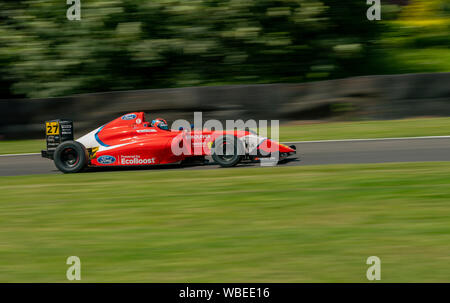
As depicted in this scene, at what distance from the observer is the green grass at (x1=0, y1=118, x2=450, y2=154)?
12.1m

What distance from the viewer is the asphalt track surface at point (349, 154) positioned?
32.6 ft

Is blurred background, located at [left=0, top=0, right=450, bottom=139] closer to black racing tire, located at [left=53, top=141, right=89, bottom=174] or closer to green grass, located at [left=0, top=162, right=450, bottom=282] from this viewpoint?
black racing tire, located at [left=53, top=141, right=89, bottom=174]

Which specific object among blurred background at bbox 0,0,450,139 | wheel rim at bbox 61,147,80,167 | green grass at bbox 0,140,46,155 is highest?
blurred background at bbox 0,0,450,139

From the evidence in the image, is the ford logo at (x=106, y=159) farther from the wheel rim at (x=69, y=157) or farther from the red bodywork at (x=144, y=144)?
the wheel rim at (x=69, y=157)

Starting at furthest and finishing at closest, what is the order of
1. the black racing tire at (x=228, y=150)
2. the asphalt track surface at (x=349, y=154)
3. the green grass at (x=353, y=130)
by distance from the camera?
the green grass at (x=353, y=130) < the asphalt track surface at (x=349, y=154) < the black racing tire at (x=228, y=150)

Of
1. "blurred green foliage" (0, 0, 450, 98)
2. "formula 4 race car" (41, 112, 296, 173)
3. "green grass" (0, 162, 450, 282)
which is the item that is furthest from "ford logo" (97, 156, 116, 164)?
"blurred green foliage" (0, 0, 450, 98)

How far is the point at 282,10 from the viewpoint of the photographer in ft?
52.5

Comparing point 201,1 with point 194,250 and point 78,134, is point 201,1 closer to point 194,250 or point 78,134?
point 78,134

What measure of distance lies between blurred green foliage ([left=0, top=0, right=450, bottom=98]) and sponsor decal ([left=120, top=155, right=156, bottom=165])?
6819mm

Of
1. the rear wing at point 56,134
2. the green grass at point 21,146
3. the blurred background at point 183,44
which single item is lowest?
the rear wing at point 56,134

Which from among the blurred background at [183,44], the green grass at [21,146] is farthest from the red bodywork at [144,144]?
the blurred background at [183,44]

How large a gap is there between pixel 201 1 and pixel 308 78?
3.63 meters

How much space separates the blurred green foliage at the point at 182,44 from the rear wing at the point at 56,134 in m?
6.29

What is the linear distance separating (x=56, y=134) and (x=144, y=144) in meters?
1.67
